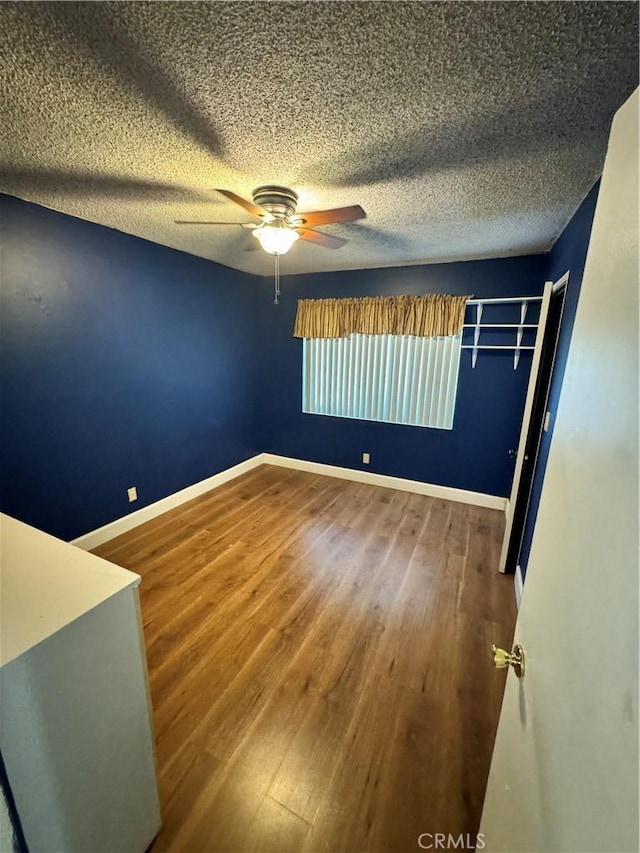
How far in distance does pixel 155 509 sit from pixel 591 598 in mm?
3361

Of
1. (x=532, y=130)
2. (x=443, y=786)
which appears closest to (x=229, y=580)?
(x=443, y=786)

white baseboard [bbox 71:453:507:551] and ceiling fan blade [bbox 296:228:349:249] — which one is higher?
ceiling fan blade [bbox 296:228:349:249]

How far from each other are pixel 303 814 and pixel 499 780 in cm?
76

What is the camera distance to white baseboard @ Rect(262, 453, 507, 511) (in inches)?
140

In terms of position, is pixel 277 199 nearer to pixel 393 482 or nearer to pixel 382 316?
pixel 382 316

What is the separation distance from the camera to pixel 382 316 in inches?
144

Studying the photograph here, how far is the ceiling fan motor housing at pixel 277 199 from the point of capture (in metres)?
1.80

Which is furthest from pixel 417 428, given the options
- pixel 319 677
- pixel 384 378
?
pixel 319 677

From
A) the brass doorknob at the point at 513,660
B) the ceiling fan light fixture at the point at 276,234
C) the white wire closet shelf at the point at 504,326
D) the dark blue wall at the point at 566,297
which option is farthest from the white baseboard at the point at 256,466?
the brass doorknob at the point at 513,660

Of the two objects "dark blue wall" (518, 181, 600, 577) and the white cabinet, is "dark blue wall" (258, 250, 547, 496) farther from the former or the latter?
the white cabinet

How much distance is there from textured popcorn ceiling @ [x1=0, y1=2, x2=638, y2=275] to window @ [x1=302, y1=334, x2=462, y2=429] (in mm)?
1628

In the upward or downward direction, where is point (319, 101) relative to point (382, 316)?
upward

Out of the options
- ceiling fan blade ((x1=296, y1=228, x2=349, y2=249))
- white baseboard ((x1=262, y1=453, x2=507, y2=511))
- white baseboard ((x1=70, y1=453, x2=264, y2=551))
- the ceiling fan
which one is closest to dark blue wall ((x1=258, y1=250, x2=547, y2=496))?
white baseboard ((x1=262, y1=453, x2=507, y2=511))

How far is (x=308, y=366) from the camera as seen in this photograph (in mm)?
4246
